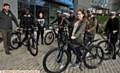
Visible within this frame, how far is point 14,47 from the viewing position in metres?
13.5

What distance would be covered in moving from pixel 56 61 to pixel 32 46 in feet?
9.50

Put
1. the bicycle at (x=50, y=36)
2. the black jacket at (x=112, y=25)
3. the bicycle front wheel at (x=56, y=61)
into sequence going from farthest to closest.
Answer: the bicycle at (x=50, y=36) → the black jacket at (x=112, y=25) → the bicycle front wheel at (x=56, y=61)

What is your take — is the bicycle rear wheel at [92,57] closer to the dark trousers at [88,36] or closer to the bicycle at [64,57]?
the bicycle at [64,57]

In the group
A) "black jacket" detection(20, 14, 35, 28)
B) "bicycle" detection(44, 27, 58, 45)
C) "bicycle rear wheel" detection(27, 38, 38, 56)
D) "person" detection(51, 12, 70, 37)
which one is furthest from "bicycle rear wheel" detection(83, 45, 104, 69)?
"bicycle" detection(44, 27, 58, 45)

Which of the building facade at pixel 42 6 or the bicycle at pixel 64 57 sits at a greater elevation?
the bicycle at pixel 64 57

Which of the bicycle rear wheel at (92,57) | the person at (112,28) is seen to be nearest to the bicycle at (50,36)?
the person at (112,28)

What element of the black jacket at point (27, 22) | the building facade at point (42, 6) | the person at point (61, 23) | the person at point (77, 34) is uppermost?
the person at point (77, 34)

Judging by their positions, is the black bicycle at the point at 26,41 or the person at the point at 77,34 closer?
the person at the point at 77,34

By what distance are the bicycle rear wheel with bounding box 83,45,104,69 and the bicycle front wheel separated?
71cm

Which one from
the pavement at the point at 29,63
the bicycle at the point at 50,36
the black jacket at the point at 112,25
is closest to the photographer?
the pavement at the point at 29,63

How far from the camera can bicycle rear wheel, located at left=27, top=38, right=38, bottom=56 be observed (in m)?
12.2

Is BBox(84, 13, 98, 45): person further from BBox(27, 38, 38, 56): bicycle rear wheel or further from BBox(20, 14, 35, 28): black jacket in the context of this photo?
BBox(20, 14, 35, 28): black jacket

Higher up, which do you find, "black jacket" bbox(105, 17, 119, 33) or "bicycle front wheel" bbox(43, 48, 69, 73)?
"black jacket" bbox(105, 17, 119, 33)

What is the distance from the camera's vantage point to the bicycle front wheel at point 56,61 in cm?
894
